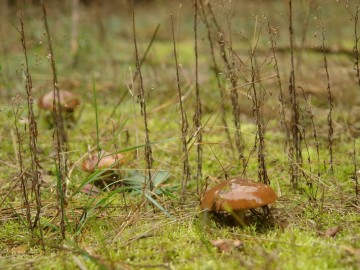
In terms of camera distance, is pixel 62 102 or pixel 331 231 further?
pixel 62 102

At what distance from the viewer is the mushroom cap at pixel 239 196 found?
2146 mm

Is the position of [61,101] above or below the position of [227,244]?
above

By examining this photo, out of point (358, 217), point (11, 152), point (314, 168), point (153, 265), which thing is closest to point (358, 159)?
point (314, 168)

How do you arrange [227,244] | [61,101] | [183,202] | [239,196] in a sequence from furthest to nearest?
[61,101] < [183,202] < [239,196] < [227,244]

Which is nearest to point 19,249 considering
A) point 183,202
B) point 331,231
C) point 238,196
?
point 183,202

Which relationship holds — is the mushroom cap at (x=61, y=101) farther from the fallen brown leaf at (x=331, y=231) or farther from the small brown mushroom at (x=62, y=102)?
the fallen brown leaf at (x=331, y=231)

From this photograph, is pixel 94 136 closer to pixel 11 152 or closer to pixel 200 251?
pixel 11 152

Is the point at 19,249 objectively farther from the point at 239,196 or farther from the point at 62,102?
the point at 62,102

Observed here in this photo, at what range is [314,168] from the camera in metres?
3.20

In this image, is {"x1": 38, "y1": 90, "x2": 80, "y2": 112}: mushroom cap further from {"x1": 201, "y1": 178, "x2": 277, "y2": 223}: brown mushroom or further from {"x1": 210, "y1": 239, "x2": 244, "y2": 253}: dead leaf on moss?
{"x1": 210, "y1": 239, "x2": 244, "y2": 253}: dead leaf on moss

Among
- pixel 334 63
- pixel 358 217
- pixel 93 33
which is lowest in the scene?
pixel 358 217

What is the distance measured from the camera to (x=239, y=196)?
2168 millimetres

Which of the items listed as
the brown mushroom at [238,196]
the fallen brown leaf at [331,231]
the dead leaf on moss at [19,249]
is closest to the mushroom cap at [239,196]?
the brown mushroom at [238,196]

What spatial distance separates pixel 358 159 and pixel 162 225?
158 cm
